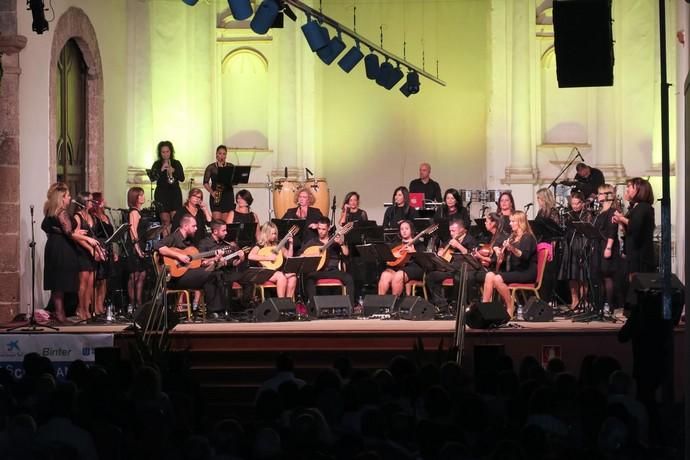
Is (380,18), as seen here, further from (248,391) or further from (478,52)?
(248,391)

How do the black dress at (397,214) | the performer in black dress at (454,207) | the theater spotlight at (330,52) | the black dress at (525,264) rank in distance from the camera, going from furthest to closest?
the black dress at (397,214), the performer in black dress at (454,207), the theater spotlight at (330,52), the black dress at (525,264)

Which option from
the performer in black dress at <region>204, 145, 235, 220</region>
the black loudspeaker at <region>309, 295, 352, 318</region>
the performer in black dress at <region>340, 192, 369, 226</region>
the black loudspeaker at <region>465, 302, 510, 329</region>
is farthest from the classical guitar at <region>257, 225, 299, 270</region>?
the black loudspeaker at <region>465, 302, 510, 329</region>

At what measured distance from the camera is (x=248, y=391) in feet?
38.0

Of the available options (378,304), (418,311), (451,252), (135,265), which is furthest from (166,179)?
(418,311)

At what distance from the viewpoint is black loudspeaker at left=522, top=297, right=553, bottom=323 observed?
13.1m

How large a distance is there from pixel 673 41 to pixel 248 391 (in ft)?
31.5

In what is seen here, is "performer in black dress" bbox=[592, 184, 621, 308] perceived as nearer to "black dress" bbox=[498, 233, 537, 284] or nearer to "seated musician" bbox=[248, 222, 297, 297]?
"black dress" bbox=[498, 233, 537, 284]

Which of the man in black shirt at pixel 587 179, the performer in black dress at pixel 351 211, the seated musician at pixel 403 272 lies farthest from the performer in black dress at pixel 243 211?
the man in black shirt at pixel 587 179

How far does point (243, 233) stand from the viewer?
1435 cm

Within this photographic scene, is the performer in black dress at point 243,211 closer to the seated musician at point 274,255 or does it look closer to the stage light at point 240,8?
the seated musician at point 274,255

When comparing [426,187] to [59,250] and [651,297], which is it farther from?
[651,297]

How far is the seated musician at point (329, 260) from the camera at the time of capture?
48.1 ft

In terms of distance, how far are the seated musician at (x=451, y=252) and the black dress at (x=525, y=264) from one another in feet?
2.10

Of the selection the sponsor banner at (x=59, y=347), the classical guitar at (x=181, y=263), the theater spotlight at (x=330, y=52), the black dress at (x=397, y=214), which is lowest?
the sponsor banner at (x=59, y=347)
